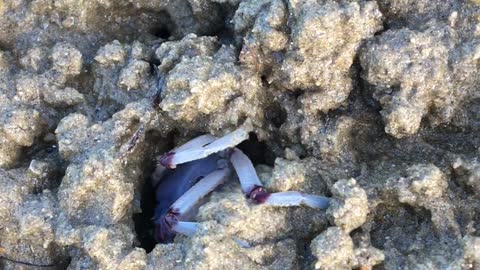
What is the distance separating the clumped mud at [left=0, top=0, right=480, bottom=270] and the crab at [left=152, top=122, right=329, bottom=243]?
0.15 ft

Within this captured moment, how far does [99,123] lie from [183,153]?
0.37 meters

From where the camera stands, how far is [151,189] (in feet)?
8.99

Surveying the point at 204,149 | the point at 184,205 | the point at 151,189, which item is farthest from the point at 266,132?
the point at 151,189

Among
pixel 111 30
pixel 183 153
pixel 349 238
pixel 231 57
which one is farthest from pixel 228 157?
pixel 111 30

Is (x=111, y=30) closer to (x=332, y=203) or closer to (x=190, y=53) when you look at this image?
(x=190, y=53)

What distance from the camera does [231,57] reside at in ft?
8.17

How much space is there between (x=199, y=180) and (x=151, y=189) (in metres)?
0.27

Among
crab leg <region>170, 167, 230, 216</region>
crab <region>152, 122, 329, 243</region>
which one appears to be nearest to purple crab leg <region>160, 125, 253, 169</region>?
crab <region>152, 122, 329, 243</region>

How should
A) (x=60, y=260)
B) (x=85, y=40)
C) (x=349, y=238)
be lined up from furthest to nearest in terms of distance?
(x=85, y=40) < (x=60, y=260) < (x=349, y=238)

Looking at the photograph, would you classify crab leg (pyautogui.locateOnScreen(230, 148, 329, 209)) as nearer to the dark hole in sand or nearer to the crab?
the crab

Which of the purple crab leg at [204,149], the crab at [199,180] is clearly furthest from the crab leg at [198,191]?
the purple crab leg at [204,149]

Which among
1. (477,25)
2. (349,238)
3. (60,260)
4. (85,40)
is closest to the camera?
(349,238)

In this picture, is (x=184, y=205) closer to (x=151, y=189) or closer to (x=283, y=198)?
(x=151, y=189)

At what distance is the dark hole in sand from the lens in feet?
8.52
